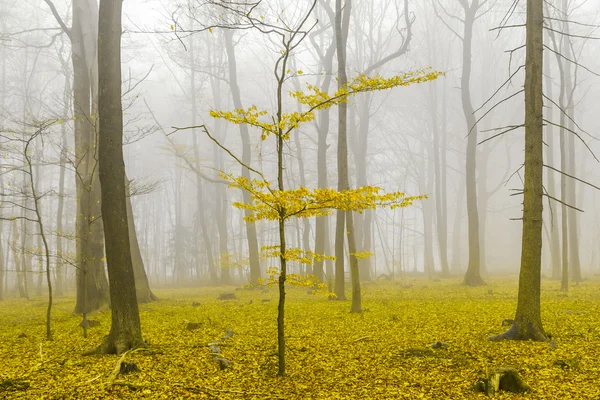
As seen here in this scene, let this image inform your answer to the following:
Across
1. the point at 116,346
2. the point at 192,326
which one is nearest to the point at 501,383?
the point at 116,346

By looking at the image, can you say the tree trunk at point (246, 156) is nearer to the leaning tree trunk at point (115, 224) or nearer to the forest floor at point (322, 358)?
the forest floor at point (322, 358)

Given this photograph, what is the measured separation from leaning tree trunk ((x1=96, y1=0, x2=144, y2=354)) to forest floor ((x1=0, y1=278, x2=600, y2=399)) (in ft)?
1.36

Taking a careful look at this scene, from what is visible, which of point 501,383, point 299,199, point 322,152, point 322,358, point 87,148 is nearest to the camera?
point 501,383

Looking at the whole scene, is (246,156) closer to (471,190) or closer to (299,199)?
(471,190)

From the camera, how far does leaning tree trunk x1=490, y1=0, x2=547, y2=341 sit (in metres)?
6.80

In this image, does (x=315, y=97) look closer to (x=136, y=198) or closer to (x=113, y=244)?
(x=113, y=244)

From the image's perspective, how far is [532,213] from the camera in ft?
22.3

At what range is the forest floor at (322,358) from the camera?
199 inches

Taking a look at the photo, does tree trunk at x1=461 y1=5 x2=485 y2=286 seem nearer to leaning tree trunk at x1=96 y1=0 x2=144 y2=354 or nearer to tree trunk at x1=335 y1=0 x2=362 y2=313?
tree trunk at x1=335 y1=0 x2=362 y2=313

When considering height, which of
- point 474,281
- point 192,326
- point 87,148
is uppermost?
point 87,148

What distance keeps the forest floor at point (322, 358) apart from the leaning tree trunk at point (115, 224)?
41 cm

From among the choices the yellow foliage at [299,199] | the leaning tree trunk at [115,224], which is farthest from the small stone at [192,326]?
the yellow foliage at [299,199]

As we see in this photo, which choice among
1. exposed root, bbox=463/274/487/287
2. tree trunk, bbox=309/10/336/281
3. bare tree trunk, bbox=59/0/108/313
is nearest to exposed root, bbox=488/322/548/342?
bare tree trunk, bbox=59/0/108/313

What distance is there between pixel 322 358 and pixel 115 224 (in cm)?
391
